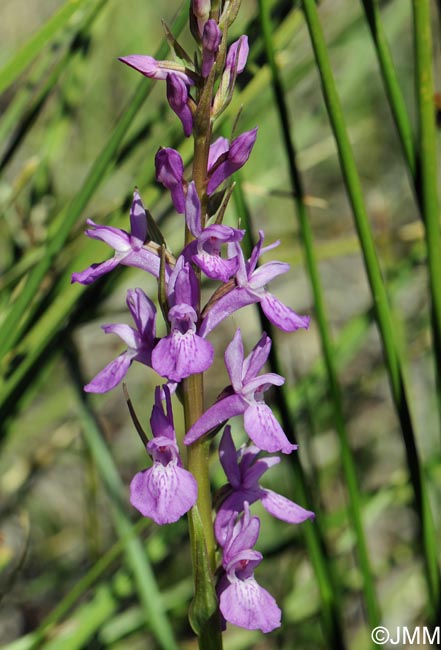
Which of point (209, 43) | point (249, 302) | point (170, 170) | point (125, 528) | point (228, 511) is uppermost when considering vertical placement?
point (209, 43)

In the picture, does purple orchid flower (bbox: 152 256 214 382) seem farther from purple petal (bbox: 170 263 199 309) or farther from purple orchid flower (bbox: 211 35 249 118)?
purple orchid flower (bbox: 211 35 249 118)

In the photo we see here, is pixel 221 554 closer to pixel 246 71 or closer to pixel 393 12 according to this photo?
pixel 246 71

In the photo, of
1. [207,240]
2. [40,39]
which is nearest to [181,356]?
[207,240]

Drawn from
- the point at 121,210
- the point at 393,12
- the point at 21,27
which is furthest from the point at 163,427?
the point at 21,27

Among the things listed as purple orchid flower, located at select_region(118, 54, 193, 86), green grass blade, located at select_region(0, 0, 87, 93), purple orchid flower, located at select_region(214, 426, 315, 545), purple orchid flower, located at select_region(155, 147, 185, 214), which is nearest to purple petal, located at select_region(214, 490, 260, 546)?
purple orchid flower, located at select_region(214, 426, 315, 545)

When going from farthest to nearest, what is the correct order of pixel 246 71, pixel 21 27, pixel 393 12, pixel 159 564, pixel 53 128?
pixel 21 27 → pixel 393 12 → pixel 159 564 → pixel 53 128 → pixel 246 71

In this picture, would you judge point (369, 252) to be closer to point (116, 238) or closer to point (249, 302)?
point (249, 302)

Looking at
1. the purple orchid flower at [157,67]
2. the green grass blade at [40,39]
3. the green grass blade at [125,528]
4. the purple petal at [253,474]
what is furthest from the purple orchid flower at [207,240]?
the green grass blade at [125,528]
